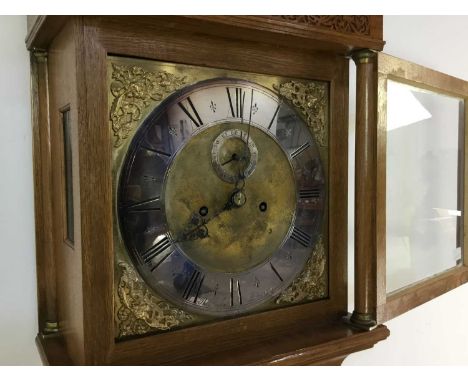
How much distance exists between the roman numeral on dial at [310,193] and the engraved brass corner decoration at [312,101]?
114mm

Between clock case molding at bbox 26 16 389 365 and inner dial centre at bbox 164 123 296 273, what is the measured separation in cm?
13

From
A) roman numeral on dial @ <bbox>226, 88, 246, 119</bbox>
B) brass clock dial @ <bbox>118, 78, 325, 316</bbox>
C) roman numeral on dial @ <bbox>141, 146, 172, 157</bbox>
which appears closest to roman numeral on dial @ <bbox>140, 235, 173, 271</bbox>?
brass clock dial @ <bbox>118, 78, 325, 316</bbox>

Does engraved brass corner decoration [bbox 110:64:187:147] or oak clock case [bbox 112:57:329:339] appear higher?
engraved brass corner decoration [bbox 110:64:187:147]

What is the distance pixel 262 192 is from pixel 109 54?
0.43 metres

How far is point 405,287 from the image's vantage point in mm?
1226

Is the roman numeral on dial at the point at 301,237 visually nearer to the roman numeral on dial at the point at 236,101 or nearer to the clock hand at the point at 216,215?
the clock hand at the point at 216,215

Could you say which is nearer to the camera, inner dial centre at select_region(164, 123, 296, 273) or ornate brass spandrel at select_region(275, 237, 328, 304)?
inner dial centre at select_region(164, 123, 296, 273)

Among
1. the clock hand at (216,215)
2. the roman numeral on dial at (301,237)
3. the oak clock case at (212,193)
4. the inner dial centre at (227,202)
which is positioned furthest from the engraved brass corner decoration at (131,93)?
the roman numeral on dial at (301,237)

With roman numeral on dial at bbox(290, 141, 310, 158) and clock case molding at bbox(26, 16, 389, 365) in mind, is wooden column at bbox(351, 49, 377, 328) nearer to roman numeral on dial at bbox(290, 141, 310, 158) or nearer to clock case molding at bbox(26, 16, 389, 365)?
clock case molding at bbox(26, 16, 389, 365)

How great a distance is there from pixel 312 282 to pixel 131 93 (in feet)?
2.03

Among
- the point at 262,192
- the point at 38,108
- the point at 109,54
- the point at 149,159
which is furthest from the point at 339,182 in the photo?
the point at 38,108

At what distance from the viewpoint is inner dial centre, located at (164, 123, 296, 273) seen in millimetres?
908

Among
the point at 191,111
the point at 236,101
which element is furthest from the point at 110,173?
the point at 236,101
